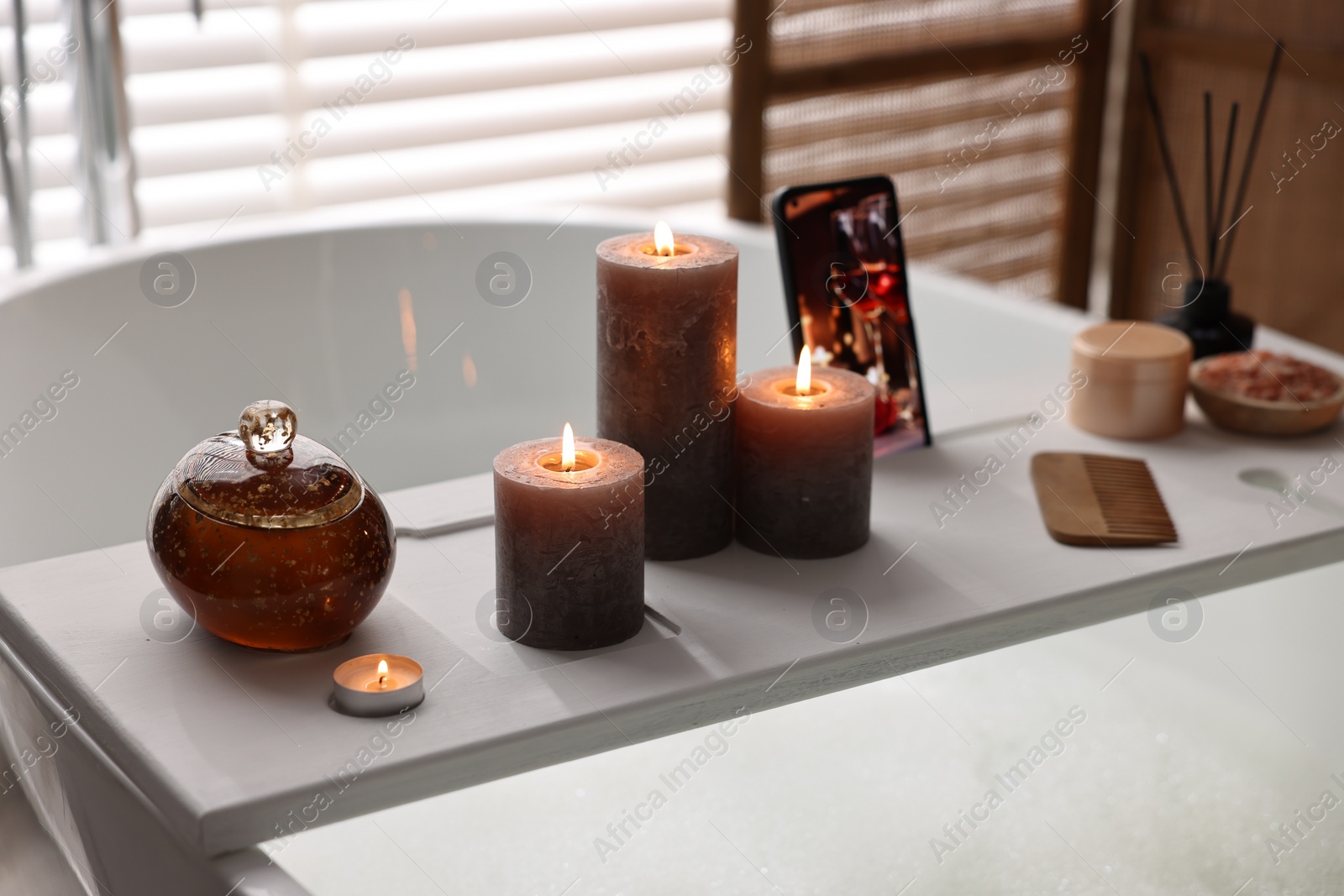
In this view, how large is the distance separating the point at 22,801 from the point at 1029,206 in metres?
2.07

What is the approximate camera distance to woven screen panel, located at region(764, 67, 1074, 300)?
223 centimetres

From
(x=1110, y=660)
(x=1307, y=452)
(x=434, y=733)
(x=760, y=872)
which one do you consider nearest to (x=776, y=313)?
(x=1110, y=660)

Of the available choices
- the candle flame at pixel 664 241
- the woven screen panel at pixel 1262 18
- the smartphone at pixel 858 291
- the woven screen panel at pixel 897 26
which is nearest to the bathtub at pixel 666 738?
the smartphone at pixel 858 291

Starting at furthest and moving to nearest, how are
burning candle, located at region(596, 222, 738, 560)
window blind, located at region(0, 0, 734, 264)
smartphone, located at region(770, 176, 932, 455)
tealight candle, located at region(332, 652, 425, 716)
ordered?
window blind, located at region(0, 0, 734, 264)
smartphone, located at region(770, 176, 932, 455)
burning candle, located at region(596, 222, 738, 560)
tealight candle, located at region(332, 652, 425, 716)

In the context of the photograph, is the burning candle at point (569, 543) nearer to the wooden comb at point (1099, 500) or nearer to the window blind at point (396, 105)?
the wooden comb at point (1099, 500)

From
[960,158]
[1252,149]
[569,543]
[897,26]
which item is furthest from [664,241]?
[960,158]

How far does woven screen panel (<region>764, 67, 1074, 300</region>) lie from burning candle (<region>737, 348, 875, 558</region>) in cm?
135

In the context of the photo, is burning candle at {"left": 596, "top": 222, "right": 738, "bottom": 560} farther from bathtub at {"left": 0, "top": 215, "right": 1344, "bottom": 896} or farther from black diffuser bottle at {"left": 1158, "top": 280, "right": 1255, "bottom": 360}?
black diffuser bottle at {"left": 1158, "top": 280, "right": 1255, "bottom": 360}

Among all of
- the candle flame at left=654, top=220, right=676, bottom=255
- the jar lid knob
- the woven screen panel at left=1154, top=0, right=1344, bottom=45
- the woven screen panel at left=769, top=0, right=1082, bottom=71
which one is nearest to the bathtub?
the jar lid knob

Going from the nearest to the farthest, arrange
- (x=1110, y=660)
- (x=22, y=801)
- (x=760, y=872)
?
(x=22, y=801) < (x=760, y=872) < (x=1110, y=660)

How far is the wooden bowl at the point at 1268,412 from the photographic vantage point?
3.61 ft

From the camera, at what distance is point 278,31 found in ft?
6.30

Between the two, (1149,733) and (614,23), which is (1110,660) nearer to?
(1149,733)

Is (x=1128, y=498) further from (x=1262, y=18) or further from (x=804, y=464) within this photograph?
(x=1262, y=18)
